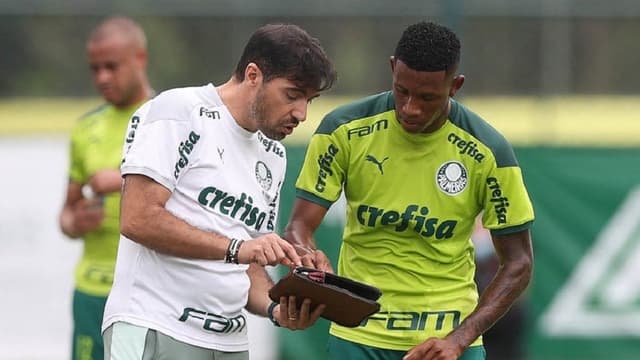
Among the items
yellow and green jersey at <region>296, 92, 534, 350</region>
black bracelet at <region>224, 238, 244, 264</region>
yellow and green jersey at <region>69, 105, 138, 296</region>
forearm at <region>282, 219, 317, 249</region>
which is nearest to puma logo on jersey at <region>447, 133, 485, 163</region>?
yellow and green jersey at <region>296, 92, 534, 350</region>

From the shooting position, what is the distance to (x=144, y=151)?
505cm

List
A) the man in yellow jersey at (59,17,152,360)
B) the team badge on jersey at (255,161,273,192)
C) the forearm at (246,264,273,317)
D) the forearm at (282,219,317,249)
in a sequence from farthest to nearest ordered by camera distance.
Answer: the man in yellow jersey at (59,17,152,360) < the forearm at (282,219,317,249) < the forearm at (246,264,273,317) < the team badge on jersey at (255,161,273,192)

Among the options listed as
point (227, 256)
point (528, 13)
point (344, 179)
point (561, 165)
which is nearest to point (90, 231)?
point (344, 179)

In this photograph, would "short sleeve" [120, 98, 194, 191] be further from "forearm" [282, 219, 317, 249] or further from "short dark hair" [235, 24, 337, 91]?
"forearm" [282, 219, 317, 249]

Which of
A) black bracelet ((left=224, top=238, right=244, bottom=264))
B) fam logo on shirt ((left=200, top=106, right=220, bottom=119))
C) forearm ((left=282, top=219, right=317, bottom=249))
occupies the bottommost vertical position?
forearm ((left=282, top=219, right=317, bottom=249))

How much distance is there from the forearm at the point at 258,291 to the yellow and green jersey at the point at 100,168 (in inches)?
74.7

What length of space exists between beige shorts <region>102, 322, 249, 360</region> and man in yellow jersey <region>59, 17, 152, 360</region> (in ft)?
7.01

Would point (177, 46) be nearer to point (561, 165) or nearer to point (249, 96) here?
point (561, 165)

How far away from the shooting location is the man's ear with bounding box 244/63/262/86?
524cm

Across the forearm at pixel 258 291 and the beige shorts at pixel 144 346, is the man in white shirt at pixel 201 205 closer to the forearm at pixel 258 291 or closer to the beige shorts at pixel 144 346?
the beige shorts at pixel 144 346

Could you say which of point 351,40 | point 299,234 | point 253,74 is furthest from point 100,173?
point 351,40

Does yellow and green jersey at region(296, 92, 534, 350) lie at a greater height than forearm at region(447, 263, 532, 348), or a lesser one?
greater

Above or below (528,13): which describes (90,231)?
below

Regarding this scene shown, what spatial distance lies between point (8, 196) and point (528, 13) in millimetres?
5132
